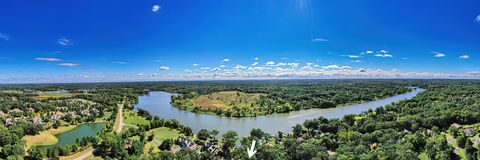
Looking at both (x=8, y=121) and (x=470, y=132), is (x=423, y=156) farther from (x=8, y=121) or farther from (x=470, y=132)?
(x=8, y=121)

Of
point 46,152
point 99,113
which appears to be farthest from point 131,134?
point 99,113

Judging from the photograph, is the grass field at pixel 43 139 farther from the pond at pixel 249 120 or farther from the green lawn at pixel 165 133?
the pond at pixel 249 120

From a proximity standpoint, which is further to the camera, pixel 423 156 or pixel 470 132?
pixel 470 132

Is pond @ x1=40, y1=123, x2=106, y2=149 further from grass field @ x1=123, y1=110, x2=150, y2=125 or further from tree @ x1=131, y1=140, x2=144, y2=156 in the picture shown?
tree @ x1=131, y1=140, x2=144, y2=156

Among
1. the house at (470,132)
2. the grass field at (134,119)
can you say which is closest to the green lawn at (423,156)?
the house at (470,132)

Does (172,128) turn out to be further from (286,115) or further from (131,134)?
(286,115)

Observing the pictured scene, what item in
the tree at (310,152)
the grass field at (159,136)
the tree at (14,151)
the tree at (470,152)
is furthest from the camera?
the grass field at (159,136)

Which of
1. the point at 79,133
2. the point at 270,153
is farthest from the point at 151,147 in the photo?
the point at 79,133

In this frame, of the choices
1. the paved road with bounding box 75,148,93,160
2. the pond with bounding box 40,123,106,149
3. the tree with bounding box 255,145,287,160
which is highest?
the tree with bounding box 255,145,287,160

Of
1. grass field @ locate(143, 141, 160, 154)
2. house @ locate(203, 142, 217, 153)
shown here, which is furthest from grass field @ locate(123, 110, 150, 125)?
house @ locate(203, 142, 217, 153)
